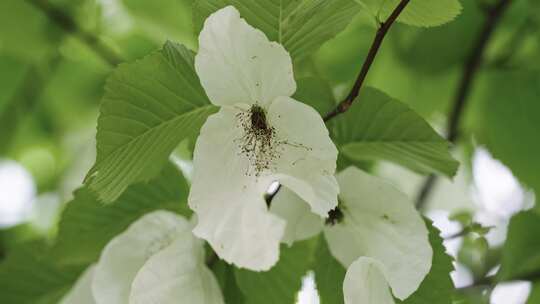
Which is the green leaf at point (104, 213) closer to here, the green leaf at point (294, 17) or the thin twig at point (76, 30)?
the green leaf at point (294, 17)

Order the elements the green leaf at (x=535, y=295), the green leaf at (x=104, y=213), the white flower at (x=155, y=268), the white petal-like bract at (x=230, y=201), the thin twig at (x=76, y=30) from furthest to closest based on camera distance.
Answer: the thin twig at (x=76, y=30) → the green leaf at (x=535, y=295) → the green leaf at (x=104, y=213) → the white flower at (x=155, y=268) → the white petal-like bract at (x=230, y=201)

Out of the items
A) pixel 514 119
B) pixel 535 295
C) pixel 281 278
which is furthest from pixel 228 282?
pixel 514 119

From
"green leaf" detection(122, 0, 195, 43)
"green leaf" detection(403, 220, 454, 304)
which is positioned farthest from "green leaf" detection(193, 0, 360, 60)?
"green leaf" detection(122, 0, 195, 43)

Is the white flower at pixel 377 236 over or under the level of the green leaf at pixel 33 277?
over

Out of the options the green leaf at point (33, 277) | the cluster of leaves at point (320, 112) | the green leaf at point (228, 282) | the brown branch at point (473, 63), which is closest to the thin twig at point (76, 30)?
the cluster of leaves at point (320, 112)

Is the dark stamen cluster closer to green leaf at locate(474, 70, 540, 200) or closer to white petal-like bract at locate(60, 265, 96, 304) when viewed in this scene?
white petal-like bract at locate(60, 265, 96, 304)

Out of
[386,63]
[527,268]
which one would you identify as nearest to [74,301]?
[527,268]
